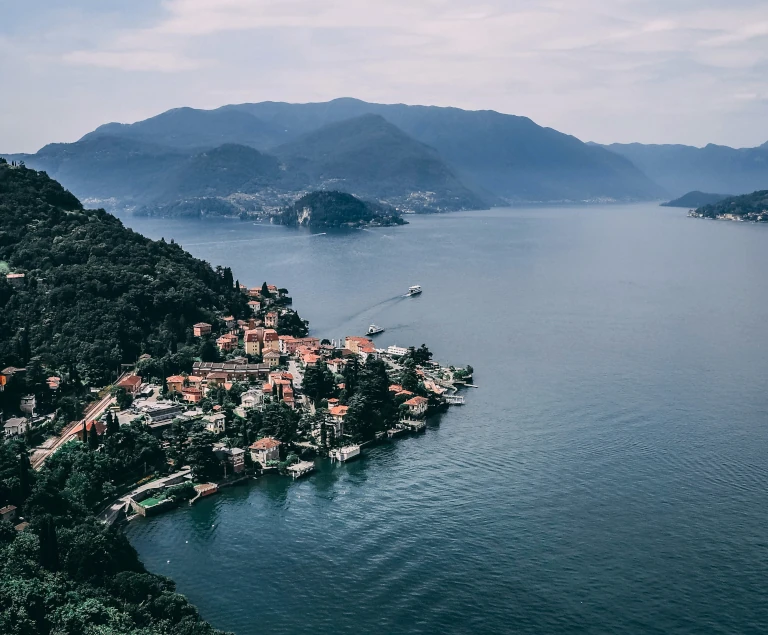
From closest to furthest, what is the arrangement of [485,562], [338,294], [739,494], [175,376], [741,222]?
1. [485,562]
2. [739,494]
3. [175,376]
4. [338,294]
5. [741,222]

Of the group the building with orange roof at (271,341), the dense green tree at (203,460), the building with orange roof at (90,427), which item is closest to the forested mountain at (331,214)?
the building with orange roof at (271,341)

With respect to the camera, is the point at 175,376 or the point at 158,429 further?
the point at 175,376

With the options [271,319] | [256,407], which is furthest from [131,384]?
[271,319]

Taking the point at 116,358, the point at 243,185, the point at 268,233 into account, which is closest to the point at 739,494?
the point at 116,358

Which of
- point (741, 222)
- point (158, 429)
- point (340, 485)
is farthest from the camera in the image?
point (741, 222)

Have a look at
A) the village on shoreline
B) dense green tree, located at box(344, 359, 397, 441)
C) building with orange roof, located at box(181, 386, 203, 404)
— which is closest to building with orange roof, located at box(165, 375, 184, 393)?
the village on shoreline

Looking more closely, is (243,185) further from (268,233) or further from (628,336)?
(628,336)

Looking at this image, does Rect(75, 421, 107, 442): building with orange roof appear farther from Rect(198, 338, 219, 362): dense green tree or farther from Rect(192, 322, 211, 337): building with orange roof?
Rect(192, 322, 211, 337): building with orange roof
